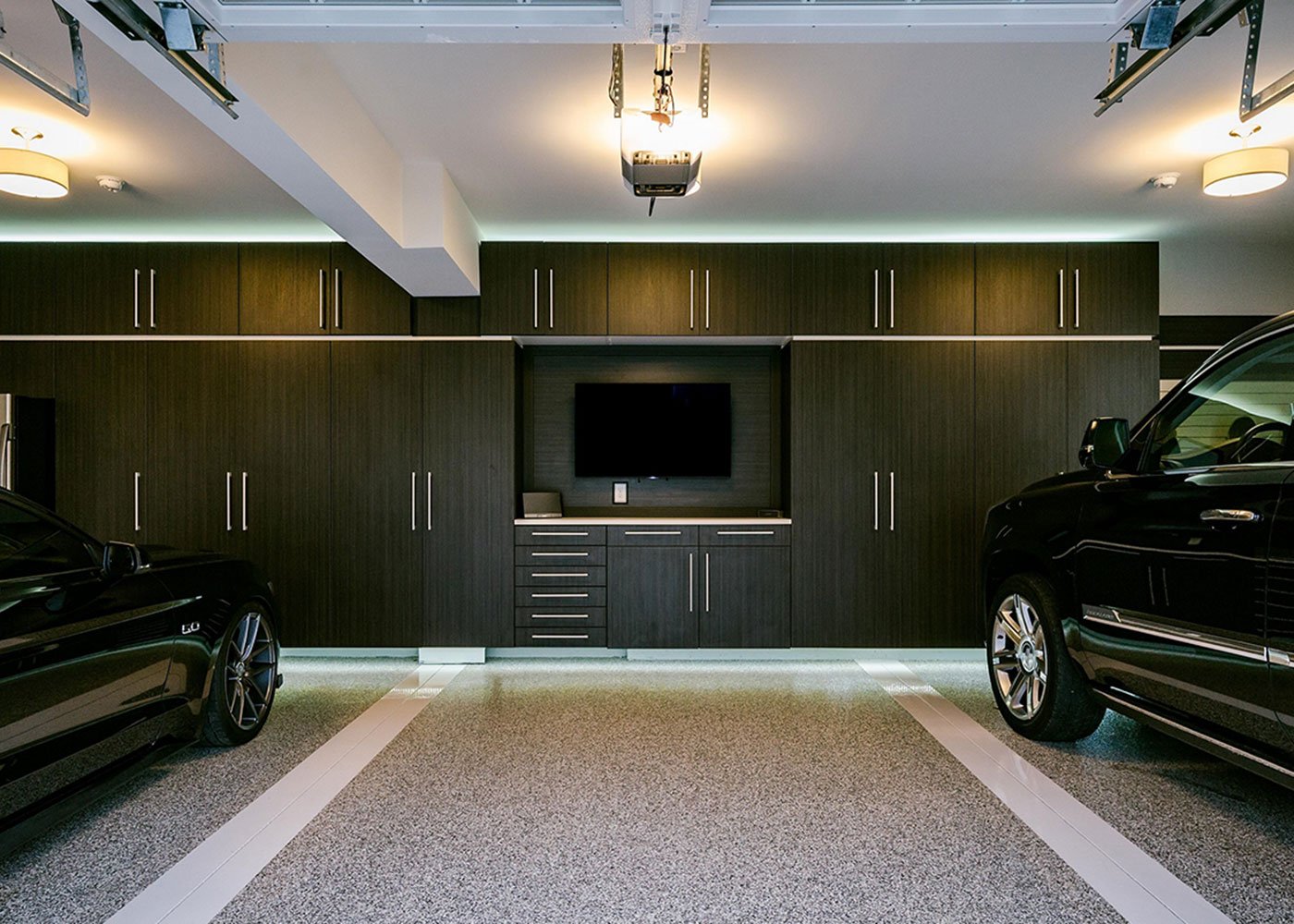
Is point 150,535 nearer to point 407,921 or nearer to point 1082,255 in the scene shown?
point 407,921

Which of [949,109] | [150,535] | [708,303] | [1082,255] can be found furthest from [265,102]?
[1082,255]

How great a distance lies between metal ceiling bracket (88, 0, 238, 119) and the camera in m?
1.72

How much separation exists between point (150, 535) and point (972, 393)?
491cm

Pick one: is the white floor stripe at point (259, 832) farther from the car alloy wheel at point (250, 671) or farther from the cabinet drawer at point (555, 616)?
the cabinet drawer at point (555, 616)

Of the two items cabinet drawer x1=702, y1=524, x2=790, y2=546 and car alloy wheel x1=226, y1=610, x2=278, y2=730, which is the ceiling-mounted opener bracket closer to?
car alloy wheel x1=226, y1=610, x2=278, y2=730

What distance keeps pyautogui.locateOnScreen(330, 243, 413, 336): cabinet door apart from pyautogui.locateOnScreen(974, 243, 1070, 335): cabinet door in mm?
3453

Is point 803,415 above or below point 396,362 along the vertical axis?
below

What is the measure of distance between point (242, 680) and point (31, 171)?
2447 mm

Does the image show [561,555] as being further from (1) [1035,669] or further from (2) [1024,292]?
(2) [1024,292]

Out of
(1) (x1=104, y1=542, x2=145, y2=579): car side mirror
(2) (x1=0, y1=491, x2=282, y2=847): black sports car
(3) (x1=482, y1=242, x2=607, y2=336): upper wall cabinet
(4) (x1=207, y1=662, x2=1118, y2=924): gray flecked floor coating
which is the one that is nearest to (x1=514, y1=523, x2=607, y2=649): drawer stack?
(4) (x1=207, y1=662, x2=1118, y2=924): gray flecked floor coating

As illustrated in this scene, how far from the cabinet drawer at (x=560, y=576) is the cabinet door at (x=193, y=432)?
176 cm

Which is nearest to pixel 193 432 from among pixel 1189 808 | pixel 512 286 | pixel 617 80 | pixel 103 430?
pixel 103 430

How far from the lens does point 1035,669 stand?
3168 millimetres

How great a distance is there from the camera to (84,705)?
222 cm
